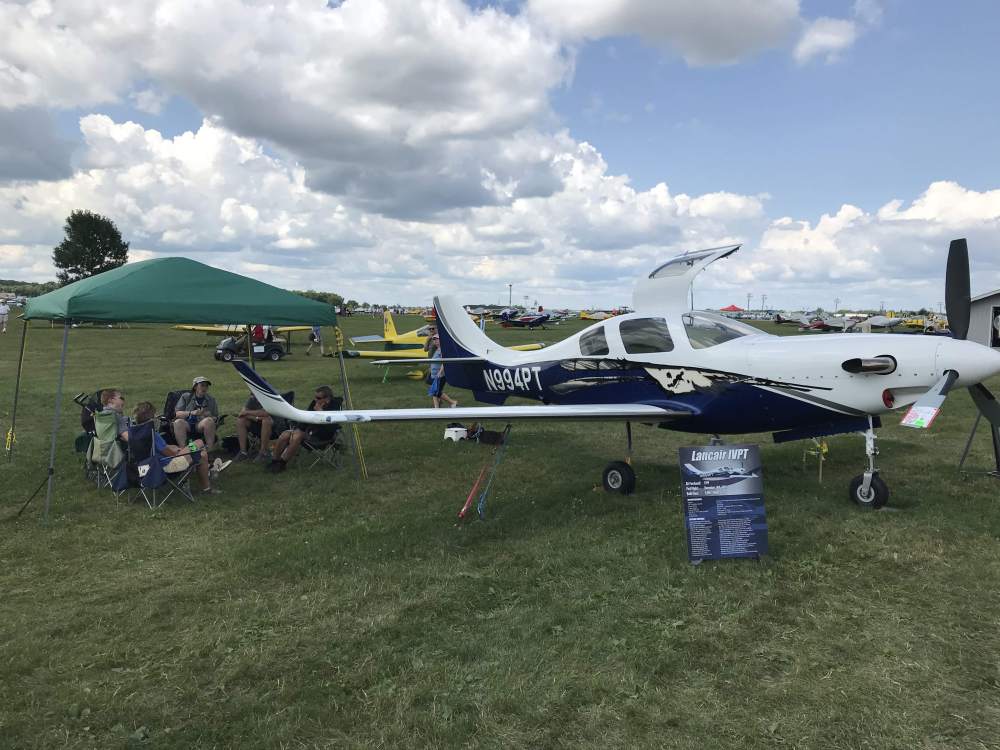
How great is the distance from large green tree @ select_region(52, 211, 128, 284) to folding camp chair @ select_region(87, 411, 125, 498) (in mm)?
79689

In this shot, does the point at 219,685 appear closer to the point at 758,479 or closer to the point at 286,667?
the point at 286,667

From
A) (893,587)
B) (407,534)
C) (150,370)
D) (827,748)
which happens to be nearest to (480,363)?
(407,534)

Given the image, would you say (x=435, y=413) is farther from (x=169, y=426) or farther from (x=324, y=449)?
(x=169, y=426)

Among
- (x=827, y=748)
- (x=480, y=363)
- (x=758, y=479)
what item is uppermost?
(x=480, y=363)

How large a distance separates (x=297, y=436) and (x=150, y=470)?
187 cm

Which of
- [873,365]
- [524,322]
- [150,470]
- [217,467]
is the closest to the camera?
[873,365]

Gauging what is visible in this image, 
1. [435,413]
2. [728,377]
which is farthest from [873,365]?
[435,413]

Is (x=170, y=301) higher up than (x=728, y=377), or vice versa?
(x=170, y=301)

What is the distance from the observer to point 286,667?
140 inches

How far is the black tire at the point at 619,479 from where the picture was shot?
693 centimetres

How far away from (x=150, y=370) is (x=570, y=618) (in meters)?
19.9

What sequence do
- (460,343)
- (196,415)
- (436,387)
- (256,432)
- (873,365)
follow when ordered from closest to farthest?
(873,365)
(196,415)
(256,432)
(460,343)
(436,387)

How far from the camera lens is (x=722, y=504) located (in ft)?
15.7

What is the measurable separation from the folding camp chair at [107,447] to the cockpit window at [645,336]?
19.4 ft
